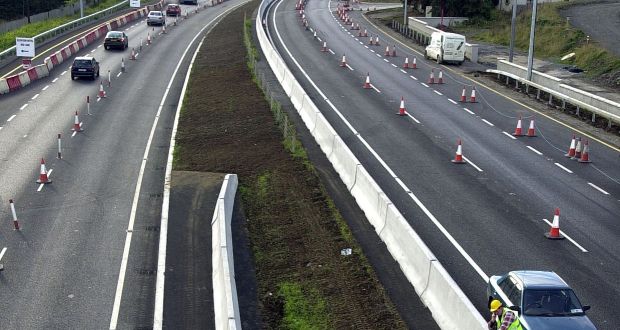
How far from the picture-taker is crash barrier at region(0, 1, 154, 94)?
4372 centimetres

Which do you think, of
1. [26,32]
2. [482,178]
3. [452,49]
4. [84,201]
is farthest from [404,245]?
[26,32]

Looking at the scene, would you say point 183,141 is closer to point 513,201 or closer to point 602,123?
point 513,201

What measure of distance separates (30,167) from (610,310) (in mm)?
19087

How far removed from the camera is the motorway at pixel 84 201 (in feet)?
57.9

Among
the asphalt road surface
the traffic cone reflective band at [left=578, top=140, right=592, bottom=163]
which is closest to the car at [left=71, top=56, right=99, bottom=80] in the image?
the traffic cone reflective band at [left=578, top=140, right=592, bottom=163]

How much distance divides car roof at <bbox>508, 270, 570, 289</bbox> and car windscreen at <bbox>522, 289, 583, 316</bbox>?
105 mm

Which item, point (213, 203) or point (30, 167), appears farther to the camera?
point (30, 167)

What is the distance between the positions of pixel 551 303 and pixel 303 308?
15.1 feet

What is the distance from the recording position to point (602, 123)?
34688 millimetres

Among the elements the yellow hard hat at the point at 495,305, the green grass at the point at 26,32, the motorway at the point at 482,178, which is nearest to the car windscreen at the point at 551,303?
the yellow hard hat at the point at 495,305

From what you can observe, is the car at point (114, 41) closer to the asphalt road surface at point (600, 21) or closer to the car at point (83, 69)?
the car at point (83, 69)

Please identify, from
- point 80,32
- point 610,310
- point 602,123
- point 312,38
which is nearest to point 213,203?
point 610,310

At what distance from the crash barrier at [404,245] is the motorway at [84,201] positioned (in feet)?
17.3

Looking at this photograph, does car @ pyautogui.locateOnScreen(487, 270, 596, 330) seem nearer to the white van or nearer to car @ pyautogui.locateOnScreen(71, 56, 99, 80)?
car @ pyautogui.locateOnScreen(71, 56, 99, 80)
